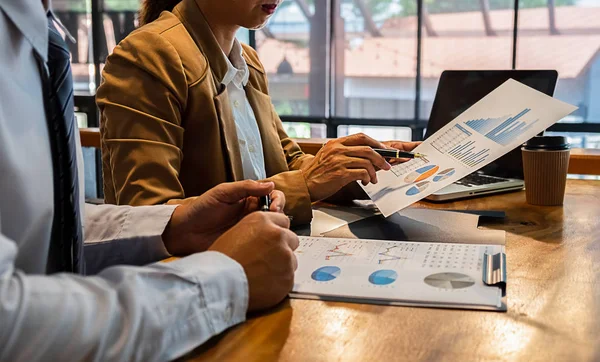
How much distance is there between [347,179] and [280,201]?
373 millimetres

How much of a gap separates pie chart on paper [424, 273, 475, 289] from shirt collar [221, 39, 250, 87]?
89 centimetres

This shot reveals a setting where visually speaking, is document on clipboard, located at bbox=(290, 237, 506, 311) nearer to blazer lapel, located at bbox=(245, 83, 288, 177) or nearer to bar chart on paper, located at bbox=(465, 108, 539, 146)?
bar chart on paper, located at bbox=(465, 108, 539, 146)

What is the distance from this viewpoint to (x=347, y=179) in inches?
60.1

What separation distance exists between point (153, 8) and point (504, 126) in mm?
963

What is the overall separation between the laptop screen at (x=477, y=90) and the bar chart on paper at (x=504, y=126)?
1.33 ft

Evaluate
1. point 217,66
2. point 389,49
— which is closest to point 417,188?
point 217,66

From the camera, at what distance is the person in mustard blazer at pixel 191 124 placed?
146 cm

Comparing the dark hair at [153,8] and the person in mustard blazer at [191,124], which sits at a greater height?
the dark hair at [153,8]

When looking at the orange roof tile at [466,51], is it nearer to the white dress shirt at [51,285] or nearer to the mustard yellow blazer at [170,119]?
the mustard yellow blazer at [170,119]

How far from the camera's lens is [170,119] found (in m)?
1.52

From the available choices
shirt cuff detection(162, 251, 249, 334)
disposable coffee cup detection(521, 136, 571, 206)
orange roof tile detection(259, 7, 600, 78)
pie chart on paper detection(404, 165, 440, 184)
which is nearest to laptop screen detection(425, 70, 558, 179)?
disposable coffee cup detection(521, 136, 571, 206)

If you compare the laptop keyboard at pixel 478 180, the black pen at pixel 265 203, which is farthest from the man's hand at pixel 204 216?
the laptop keyboard at pixel 478 180

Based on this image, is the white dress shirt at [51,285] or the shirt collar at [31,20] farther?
the shirt collar at [31,20]

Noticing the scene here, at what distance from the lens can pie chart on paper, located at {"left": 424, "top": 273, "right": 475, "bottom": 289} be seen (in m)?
0.97
